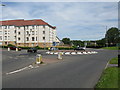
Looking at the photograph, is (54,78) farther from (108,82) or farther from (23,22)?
(23,22)

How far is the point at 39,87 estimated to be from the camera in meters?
7.16

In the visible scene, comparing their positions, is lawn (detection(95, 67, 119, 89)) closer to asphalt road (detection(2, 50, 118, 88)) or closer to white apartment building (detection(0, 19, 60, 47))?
asphalt road (detection(2, 50, 118, 88))

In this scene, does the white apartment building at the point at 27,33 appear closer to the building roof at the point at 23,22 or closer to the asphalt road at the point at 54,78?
the building roof at the point at 23,22

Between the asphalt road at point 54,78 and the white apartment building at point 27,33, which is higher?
the white apartment building at point 27,33

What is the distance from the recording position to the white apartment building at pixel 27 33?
71.6 m

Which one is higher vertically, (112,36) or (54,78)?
(112,36)

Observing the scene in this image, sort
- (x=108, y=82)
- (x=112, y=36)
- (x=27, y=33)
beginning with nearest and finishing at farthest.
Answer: (x=108, y=82) → (x=27, y=33) → (x=112, y=36)

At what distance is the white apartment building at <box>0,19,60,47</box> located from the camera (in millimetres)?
71625

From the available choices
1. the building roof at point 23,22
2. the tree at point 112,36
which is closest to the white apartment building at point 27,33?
the building roof at point 23,22

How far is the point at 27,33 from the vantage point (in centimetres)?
→ 7500

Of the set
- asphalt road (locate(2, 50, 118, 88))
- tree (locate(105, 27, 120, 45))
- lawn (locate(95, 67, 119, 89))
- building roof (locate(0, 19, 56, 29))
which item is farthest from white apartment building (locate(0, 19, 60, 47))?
lawn (locate(95, 67, 119, 89))

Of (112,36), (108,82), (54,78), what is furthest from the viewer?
(112,36)

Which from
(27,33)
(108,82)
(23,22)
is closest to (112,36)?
(27,33)

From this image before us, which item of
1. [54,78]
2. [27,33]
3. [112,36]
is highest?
[27,33]
